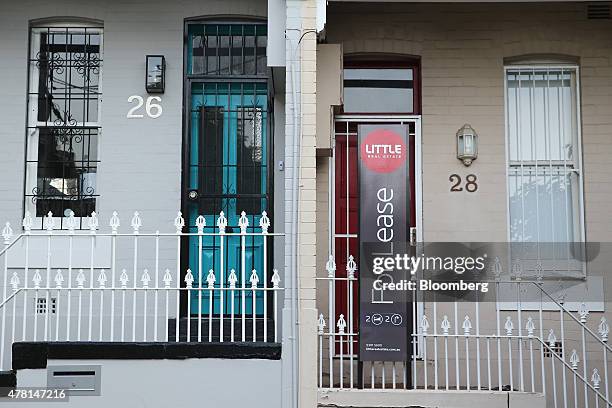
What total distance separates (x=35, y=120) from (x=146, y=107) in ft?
3.94

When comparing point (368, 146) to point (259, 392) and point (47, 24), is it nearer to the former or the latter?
point (259, 392)

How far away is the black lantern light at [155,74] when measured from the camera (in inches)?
320

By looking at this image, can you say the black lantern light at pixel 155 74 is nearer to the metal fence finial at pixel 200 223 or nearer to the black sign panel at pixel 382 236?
the metal fence finial at pixel 200 223

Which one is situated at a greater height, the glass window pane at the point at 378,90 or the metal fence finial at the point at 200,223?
the glass window pane at the point at 378,90

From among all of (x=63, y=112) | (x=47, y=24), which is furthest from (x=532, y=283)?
(x=47, y=24)

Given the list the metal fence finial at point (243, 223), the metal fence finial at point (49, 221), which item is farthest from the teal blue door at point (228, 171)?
the metal fence finial at point (49, 221)

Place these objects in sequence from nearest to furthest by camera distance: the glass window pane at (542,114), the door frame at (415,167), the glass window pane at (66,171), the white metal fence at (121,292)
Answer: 1. the white metal fence at (121,292)
2. the glass window pane at (66,171)
3. the door frame at (415,167)
4. the glass window pane at (542,114)

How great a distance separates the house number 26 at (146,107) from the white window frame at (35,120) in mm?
348

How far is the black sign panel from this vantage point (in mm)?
6742

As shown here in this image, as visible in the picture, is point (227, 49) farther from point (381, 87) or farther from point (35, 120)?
point (35, 120)

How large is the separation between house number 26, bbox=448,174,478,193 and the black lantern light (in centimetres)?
317

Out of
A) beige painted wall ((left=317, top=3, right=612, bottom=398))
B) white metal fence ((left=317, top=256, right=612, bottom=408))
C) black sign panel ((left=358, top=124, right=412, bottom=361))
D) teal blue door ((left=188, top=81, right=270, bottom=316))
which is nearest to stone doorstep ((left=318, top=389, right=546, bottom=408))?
black sign panel ((left=358, top=124, right=412, bottom=361))

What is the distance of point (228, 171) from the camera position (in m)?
8.23

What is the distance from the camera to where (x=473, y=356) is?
26.2ft
